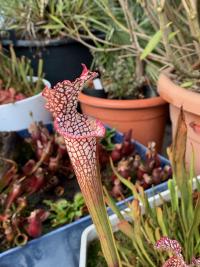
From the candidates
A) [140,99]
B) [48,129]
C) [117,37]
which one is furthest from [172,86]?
[117,37]

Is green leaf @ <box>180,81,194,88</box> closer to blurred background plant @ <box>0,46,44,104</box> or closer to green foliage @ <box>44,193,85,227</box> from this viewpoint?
green foliage @ <box>44,193,85,227</box>

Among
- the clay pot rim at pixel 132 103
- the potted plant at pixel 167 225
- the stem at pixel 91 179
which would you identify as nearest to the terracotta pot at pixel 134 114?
the clay pot rim at pixel 132 103

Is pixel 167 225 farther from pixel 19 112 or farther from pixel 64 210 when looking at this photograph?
pixel 19 112

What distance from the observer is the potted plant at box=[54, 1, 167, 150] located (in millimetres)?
→ 1423

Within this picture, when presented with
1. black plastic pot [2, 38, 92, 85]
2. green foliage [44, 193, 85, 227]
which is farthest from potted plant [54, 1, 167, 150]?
green foliage [44, 193, 85, 227]

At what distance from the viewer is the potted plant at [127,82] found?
1423mm

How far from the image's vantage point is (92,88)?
1.61 metres

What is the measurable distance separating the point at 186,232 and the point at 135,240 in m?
0.09

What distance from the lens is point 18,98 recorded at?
1.50 meters

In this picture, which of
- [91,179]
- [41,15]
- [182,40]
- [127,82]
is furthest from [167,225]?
[41,15]

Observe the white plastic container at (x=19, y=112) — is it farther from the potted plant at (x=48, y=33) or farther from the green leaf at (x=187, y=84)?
the green leaf at (x=187, y=84)

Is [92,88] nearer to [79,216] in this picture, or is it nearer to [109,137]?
[109,137]

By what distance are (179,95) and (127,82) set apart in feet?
1.63

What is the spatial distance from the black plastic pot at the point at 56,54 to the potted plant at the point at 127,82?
0.11 meters
